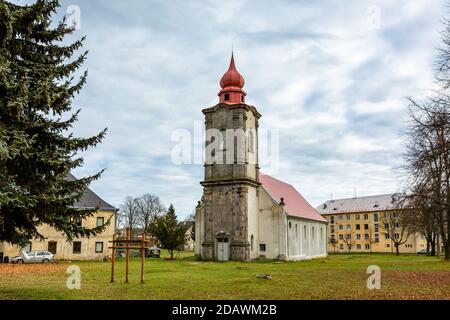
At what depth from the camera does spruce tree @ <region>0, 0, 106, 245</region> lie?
1157 cm

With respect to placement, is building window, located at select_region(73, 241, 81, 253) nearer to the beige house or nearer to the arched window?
the beige house

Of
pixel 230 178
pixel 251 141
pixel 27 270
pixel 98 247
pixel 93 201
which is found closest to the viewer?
pixel 27 270

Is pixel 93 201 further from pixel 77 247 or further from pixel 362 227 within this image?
pixel 362 227

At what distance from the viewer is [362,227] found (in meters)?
94.0

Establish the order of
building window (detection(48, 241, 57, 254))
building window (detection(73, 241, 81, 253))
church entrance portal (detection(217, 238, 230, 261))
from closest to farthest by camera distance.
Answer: church entrance portal (detection(217, 238, 230, 261)), building window (detection(48, 241, 57, 254)), building window (detection(73, 241, 81, 253))

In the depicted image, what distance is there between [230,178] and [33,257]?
792 inches

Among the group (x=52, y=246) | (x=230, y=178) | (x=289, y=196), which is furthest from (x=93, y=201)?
(x=289, y=196)

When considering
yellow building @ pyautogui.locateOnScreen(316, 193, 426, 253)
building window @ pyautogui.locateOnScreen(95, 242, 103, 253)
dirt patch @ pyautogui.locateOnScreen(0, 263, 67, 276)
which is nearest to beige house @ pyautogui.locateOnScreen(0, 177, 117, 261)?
building window @ pyautogui.locateOnScreen(95, 242, 103, 253)

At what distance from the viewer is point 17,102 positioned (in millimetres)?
11258

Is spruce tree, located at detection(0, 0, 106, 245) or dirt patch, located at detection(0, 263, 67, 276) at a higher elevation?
spruce tree, located at detection(0, 0, 106, 245)

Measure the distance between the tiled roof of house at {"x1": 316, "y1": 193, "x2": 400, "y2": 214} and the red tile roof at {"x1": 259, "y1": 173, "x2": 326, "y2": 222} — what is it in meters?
36.9

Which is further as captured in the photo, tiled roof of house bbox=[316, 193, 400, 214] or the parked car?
tiled roof of house bbox=[316, 193, 400, 214]

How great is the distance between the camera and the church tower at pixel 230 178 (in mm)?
40250
